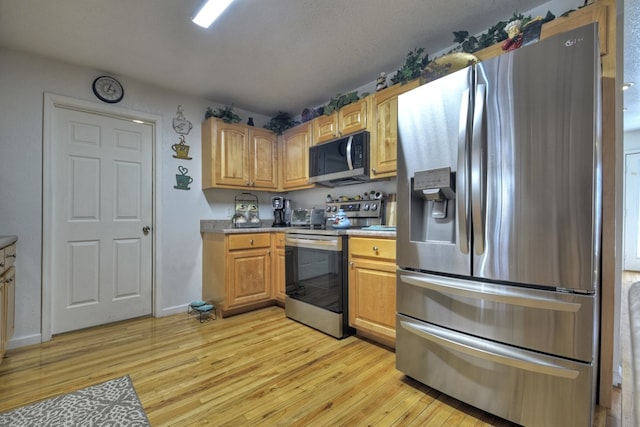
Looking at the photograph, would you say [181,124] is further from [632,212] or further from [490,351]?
[632,212]

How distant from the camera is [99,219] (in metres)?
2.75

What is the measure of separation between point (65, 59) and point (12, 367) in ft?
8.12

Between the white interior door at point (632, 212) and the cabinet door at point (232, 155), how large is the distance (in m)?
6.59

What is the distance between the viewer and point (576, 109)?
3.83ft

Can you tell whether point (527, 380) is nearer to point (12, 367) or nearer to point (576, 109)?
point (576, 109)

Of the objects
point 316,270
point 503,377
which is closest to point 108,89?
point 316,270

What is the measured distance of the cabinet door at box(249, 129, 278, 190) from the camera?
3449mm

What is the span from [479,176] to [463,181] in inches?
3.0

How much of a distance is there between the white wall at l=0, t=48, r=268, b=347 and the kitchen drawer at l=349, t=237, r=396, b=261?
2.04 metres

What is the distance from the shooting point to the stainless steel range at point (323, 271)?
7.85 ft

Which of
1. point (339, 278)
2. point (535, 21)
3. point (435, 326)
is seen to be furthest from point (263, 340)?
point (535, 21)

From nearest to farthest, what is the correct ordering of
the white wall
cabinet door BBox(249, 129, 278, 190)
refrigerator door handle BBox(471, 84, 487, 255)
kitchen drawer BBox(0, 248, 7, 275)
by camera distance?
1. refrigerator door handle BBox(471, 84, 487, 255)
2. kitchen drawer BBox(0, 248, 7, 275)
3. the white wall
4. cabinet door BBox(249, 129, 278, 190)

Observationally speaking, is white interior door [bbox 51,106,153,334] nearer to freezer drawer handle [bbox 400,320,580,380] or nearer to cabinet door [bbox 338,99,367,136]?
cabinet door [bbox 338,99,367,136]

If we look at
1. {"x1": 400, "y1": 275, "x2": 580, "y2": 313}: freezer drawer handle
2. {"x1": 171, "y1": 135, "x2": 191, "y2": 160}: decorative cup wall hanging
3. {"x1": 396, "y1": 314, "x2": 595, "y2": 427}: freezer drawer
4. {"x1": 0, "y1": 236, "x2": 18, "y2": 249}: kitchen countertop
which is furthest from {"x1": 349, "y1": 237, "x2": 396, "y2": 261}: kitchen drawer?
{"x1": 0, "y1": 236, "x2": 18, "y2": 249}: kitchen countertop
